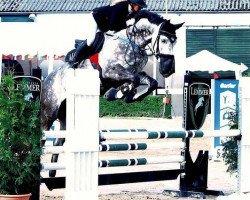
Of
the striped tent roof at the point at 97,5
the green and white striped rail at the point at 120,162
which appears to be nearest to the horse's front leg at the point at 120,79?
the green and white striped rail at the point at 120,162

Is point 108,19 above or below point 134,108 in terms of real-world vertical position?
above

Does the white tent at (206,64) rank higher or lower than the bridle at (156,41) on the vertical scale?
higher

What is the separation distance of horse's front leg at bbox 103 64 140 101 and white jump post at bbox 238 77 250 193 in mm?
2429

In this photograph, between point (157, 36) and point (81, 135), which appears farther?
point (157, 36)

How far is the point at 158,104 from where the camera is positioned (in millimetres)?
23484

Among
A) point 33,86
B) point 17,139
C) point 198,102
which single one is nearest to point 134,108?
point 198,102

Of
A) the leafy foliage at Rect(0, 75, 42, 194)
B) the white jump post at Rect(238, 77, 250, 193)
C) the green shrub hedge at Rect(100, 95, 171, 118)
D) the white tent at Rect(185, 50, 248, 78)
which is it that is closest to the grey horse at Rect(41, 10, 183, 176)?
the white jump post at Rect(238, 77, 250, 193)

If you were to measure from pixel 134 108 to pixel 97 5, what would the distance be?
868 cm

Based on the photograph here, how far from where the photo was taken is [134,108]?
23391mm

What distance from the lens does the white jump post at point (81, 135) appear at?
19.7 feet

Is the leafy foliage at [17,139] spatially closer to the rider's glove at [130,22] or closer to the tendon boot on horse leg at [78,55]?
the tendon boot on horse leg at [78,55]

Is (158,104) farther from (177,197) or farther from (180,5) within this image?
(177,197)

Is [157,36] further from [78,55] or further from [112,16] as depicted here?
[78,55]

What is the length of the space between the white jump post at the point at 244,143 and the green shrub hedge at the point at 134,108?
15.7m
